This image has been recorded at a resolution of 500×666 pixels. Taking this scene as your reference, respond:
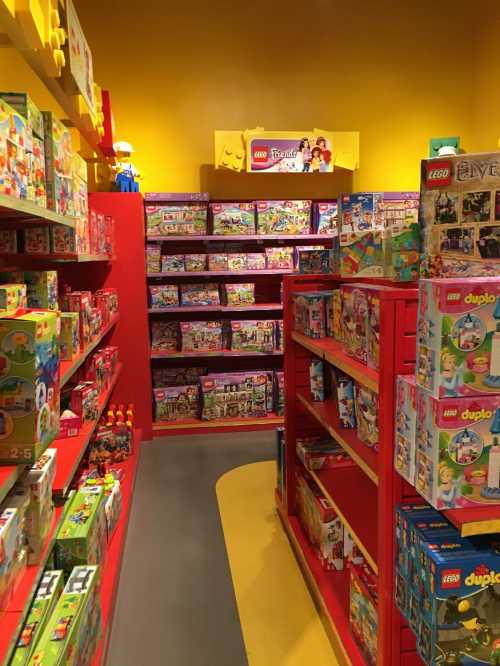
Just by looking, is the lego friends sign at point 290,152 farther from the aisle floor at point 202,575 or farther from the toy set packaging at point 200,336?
the aisle floor at point 202,575

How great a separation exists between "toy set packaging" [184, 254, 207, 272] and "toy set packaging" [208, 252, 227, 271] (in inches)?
2.9

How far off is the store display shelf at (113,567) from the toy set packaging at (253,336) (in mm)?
1776

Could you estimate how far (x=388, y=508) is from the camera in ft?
5.72

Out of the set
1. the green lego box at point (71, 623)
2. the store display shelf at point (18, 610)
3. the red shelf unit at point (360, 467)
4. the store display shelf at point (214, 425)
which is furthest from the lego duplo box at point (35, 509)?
the store display shelf at point (214, 425)

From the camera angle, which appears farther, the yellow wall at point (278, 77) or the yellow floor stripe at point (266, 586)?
the yellow wall at point (278, 77)

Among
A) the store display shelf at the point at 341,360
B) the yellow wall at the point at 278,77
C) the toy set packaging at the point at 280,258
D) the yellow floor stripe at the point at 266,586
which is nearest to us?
the store display shelf at the point at 341,360

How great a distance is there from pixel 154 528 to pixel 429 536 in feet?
7.58

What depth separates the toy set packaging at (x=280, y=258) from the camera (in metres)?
5.45

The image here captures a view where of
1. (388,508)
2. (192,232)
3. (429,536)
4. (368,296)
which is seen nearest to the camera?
(429,536)

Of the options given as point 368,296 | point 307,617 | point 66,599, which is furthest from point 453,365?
point 307,617

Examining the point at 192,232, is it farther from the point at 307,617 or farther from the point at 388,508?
the point at 388,508

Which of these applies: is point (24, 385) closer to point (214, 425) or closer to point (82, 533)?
point (82, 533)

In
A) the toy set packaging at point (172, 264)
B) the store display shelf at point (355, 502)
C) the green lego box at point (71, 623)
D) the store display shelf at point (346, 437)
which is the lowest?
the green lego box at point (71, 623)

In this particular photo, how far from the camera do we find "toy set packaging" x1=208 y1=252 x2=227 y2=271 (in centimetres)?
536
